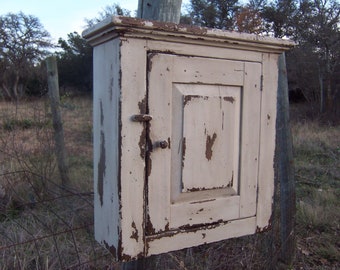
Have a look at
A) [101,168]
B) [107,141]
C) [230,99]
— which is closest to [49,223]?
[101,168]

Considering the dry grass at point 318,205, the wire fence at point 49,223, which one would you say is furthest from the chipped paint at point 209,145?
the dry grass at point 318,205

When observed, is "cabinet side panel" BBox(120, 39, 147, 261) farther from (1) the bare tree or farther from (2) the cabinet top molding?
(1) the bare tree

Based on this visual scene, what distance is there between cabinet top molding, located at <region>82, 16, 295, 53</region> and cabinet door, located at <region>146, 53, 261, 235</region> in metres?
0.07

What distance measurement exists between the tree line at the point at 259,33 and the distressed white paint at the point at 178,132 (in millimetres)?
6025

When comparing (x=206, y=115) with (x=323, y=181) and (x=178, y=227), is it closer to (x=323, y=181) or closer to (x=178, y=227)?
(x=178, y=227)

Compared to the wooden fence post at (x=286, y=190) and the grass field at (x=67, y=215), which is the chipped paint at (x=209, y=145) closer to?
the grass field at (x=67, y=215)

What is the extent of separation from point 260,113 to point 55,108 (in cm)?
284

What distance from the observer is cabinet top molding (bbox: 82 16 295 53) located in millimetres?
1287

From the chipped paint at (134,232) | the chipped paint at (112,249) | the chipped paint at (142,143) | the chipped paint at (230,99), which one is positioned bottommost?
the chipped paint at (112,249)

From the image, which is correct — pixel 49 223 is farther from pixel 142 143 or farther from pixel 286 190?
pixel 142 143

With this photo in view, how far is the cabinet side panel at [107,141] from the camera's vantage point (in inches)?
53.5

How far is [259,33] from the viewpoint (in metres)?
15.2

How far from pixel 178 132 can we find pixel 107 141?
11.3 inches

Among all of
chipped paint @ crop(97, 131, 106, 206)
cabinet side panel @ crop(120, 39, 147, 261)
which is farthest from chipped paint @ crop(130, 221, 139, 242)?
chipped paint @ crop(97, 131, 106, 206)
